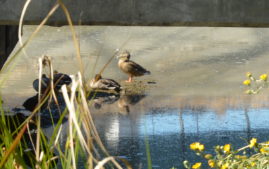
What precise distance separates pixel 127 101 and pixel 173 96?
89cm

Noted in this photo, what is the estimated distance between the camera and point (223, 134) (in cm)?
392

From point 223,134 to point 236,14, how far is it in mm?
1421

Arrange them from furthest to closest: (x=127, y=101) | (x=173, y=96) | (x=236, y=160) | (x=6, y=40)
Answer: (x=173, y=96) → (x=127, y=101) → (x=6, y=40) → (x=236, y=160)

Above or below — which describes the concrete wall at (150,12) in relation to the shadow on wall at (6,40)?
below

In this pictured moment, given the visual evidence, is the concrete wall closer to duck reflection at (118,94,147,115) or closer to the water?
the water

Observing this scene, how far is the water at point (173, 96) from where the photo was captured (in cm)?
365

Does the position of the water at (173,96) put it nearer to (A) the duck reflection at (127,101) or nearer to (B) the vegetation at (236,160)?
(A) the duck reflection at (127,101)

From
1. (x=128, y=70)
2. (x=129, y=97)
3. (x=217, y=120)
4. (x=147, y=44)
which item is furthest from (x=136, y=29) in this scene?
(x=217, y=120)

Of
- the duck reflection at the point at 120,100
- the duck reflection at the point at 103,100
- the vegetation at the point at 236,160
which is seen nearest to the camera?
the vegetation at the point at 236,160

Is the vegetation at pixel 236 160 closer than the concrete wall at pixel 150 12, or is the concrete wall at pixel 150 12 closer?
the vegetation at pixel 236 160

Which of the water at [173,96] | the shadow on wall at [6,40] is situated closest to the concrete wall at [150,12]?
the water at [173,96]

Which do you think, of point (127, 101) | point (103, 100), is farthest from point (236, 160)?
point (103, 100)

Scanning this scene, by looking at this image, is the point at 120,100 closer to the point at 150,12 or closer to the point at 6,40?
the point at 6,40

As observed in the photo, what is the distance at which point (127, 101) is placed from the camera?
5.46 m
